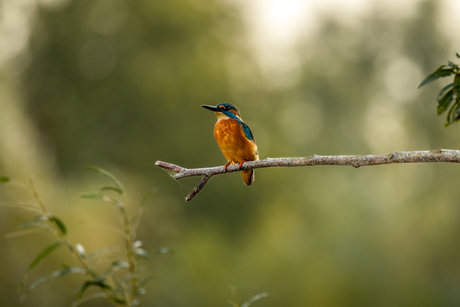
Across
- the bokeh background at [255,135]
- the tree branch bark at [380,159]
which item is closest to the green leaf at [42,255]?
the tree branch bark at [380,159]

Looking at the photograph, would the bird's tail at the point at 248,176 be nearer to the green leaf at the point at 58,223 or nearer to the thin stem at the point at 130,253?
the thin stem at the point at 130,253

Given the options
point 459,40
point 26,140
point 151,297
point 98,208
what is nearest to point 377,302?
point 151,297

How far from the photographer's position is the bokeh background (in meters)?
9.80

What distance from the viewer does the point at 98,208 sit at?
9.91 metres

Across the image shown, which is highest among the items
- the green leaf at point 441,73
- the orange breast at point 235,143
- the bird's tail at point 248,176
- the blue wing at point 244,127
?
the green leaf at point 441,73

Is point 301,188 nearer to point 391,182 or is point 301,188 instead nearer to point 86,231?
point 391,182

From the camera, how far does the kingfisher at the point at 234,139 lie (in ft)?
7.32

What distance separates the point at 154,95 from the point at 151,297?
513 centimetres

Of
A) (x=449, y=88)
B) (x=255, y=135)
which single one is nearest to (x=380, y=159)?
(x=449, y=88)

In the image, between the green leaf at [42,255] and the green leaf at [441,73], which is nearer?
the green leaf at [42,255]

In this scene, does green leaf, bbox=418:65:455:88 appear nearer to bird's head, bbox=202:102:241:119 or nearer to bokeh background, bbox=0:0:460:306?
bird's head, bbox=202:102:241:119

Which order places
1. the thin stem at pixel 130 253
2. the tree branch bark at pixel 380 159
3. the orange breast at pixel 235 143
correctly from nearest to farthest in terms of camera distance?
1. the tree branch bark at pixel 380 159
2. the thin stem at pixel 130 253
3. the orange breast at pixel 235 143

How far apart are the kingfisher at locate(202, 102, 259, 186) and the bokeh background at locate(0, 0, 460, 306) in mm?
6665

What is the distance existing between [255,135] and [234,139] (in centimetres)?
862
